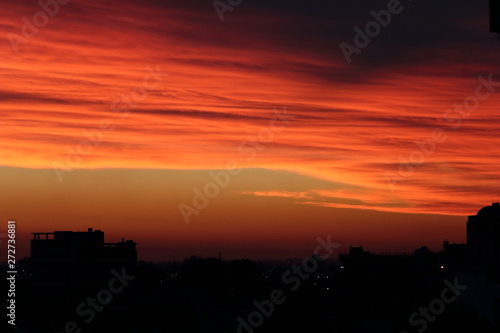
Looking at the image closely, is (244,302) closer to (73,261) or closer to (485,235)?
(73,261)

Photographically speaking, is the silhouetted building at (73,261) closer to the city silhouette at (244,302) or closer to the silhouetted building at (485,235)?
the city silhouette at (244,302)

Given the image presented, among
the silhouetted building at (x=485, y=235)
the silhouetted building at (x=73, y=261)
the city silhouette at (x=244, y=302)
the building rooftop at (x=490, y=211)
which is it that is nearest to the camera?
the city silhouette at (x=244, y=302)

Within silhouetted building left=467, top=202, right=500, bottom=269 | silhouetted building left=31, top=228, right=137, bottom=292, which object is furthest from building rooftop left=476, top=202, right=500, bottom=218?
silhouetted building left=31, top=228, right=137, bottom=292

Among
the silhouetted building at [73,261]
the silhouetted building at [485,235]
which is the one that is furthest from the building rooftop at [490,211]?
the silhouetted building at [73,261]

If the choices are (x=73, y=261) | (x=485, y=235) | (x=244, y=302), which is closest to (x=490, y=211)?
(x=485, y=235)

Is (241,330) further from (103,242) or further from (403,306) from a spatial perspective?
(103,242)

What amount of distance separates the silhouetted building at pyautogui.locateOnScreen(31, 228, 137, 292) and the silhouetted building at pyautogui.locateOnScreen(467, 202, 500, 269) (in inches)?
2948

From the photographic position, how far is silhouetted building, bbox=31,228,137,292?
17000 centimetres

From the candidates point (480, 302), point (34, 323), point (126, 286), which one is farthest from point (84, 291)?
point (480, 302)

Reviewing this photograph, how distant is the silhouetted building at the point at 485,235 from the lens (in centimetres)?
17988

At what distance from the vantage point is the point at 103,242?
590 ft

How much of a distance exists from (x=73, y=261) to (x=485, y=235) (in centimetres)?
8802

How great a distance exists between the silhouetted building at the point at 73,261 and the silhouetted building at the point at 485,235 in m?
74.9

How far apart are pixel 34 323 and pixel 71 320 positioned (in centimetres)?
692
